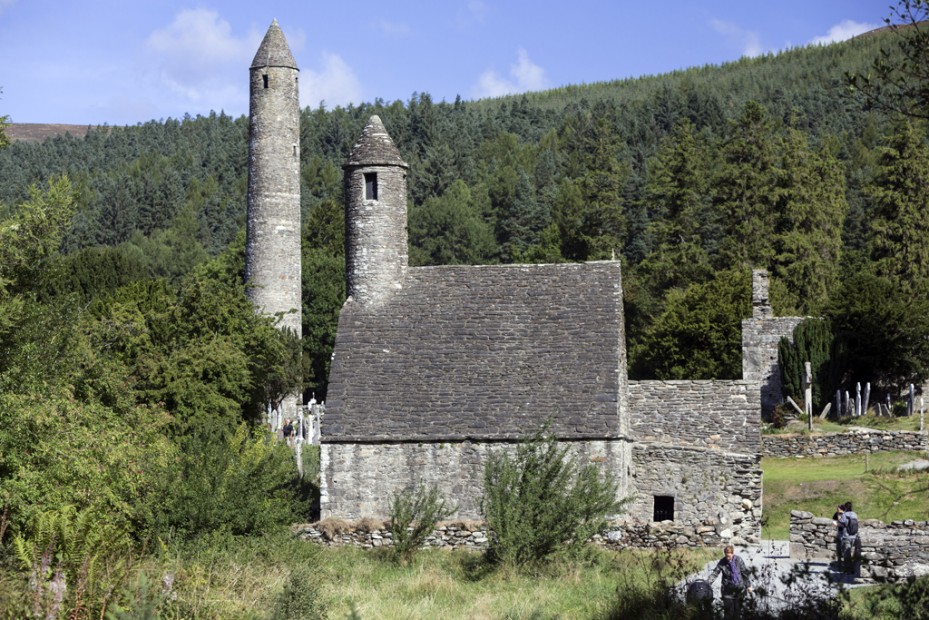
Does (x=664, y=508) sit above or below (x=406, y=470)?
below

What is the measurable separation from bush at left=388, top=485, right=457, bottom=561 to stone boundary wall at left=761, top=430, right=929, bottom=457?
14815mm

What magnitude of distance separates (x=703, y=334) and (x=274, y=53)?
20008 mm

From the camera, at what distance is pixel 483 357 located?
89.4 feet

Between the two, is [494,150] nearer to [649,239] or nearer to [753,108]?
[649,239]

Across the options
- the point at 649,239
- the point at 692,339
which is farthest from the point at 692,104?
the point at 692,339

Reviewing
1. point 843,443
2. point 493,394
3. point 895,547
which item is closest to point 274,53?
point 843,443

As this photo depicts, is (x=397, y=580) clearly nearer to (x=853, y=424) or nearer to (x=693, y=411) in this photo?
(x=693, y=411)

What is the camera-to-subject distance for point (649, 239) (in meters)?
85.8

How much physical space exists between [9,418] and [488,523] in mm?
7891

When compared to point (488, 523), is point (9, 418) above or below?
above

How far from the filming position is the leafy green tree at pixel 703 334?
5191 cm

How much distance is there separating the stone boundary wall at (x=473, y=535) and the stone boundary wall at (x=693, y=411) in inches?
180

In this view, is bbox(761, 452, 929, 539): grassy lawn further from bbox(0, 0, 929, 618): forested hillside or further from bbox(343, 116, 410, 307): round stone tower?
bbox(343, 116, 410, 307): round stone tower

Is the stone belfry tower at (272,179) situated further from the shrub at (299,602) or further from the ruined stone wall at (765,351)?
the shrub at (299,602)
